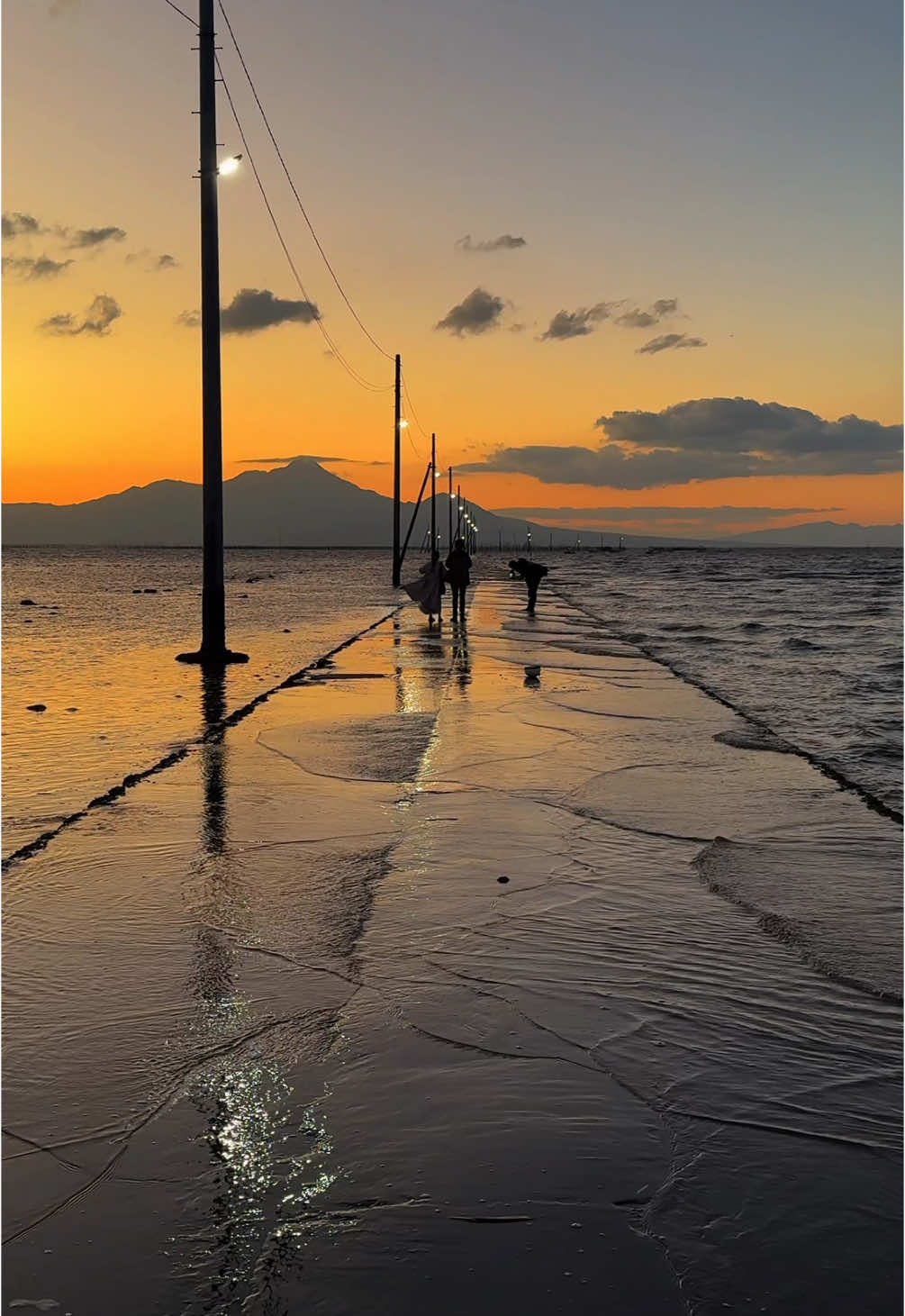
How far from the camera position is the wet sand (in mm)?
2676

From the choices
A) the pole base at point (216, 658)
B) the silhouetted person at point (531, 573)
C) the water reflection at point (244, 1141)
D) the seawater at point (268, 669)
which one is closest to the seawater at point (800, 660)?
the seawater at point (268, 669)

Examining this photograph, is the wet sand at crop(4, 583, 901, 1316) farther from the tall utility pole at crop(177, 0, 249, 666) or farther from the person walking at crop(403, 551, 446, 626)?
the person walking at crop(403, 551, 446, 626)

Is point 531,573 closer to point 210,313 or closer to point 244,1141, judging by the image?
point 210,313

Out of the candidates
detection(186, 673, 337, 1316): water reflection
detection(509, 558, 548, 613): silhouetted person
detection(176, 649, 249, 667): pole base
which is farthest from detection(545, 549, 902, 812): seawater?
detection(176, 649, 249, 667): pole base

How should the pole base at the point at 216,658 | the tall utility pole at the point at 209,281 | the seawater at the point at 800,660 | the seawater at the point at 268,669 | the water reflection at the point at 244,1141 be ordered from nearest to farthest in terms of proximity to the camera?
1. the water reflection at the point at 244,1141
2. the seawater at the point at 268,669
3. the seawater at the point at 800,660
4. the tall utility pole at the point at 209,281
5. the pole base at the point at 216,658

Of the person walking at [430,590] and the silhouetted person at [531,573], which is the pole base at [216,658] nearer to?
the person walking at [430,590]

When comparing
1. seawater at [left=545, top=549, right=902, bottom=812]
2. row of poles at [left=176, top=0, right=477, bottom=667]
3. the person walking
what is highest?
row of poles at [left=176, top=0, right=477, bottom=667]

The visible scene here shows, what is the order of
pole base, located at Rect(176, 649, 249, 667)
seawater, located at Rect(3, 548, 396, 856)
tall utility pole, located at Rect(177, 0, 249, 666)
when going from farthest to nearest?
pole base, located at Rect(176, 649, 249, 667)
tall utility pole, located at Rect(177, 0, 249, 666)
seawater, located at Rect(3, 548, 396, 856)

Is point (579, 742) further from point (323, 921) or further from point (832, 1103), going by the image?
point (832, 1103)

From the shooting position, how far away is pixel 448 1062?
12.3 feet

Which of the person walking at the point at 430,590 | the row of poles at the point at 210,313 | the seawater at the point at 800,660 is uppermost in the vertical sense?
the row of poles at the point at 210,313

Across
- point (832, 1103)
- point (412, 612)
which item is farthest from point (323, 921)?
point (412, 612)

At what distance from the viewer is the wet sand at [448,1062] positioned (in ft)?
8.78

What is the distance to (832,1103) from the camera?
11.6 ft
